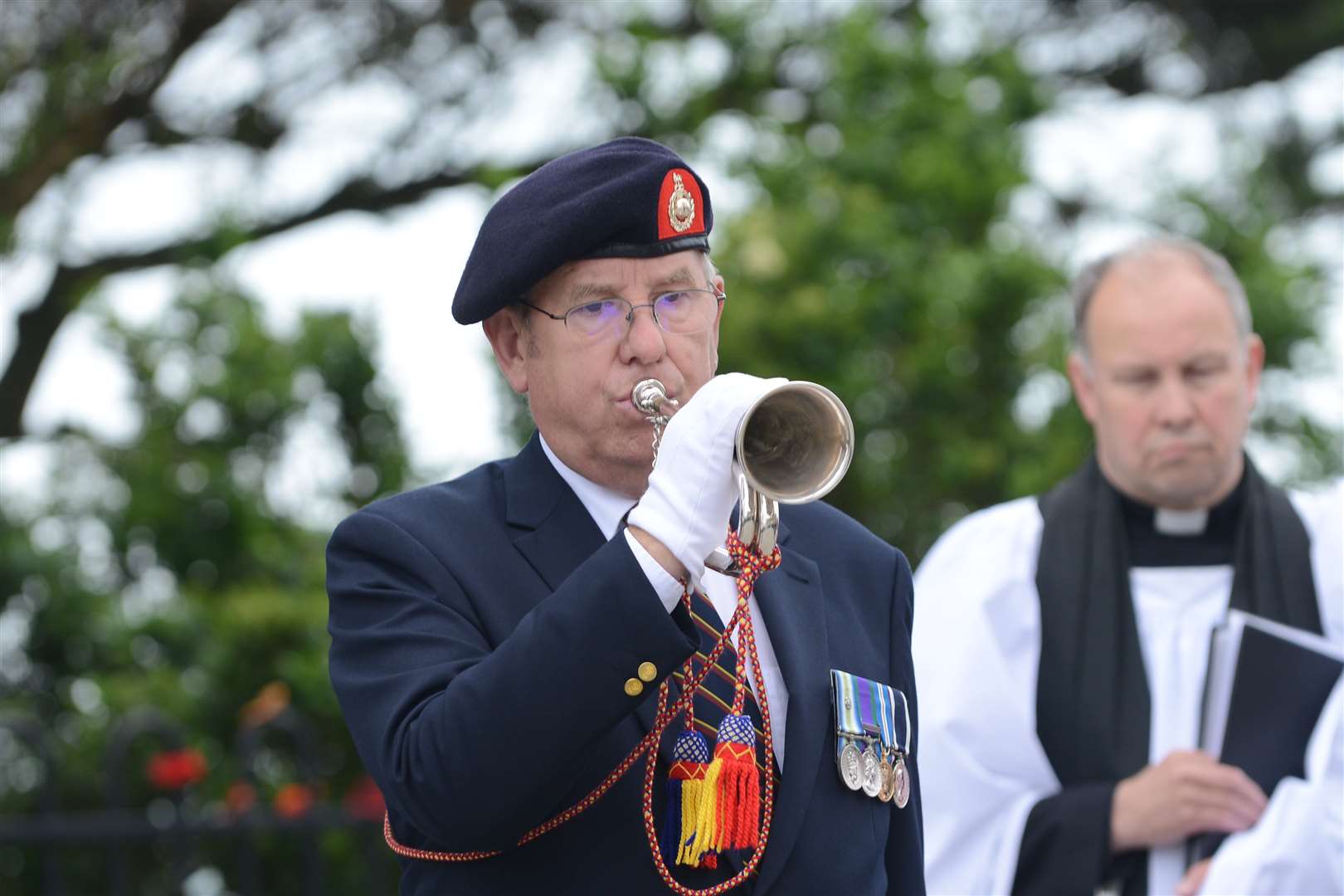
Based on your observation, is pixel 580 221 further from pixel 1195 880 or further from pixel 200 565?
pixel 200 565

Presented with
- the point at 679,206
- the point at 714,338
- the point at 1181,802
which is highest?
the point at 679,206

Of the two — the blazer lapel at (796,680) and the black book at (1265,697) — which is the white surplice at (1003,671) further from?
the blazer lapel at (796,680)

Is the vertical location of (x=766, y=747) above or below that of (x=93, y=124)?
below

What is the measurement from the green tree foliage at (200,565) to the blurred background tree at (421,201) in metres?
0.02

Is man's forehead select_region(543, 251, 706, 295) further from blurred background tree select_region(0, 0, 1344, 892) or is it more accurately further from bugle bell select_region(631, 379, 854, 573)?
blurred background tree select_region(0, 0, 1344, 892)

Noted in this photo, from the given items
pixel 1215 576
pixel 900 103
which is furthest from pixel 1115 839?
pixel 900 103

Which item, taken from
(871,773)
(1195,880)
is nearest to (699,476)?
(871,773)

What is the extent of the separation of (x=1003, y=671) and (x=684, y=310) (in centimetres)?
201

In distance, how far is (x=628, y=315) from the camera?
89.0 inches

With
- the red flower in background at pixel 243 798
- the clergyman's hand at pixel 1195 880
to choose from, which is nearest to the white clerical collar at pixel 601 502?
the clergyman's hand at pixel 1195 880

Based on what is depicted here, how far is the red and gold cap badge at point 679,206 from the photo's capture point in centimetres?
230

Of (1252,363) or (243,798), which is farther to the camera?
(243,798)

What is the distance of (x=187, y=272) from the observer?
8.57 meters

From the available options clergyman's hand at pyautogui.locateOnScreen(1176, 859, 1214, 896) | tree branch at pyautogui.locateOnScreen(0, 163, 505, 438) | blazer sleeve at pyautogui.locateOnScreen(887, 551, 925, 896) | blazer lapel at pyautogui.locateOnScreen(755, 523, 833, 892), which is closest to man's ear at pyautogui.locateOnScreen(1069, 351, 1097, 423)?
clergyman's hand at pyautogui.locateOnScreen(1176, 859, 1214, 896)
